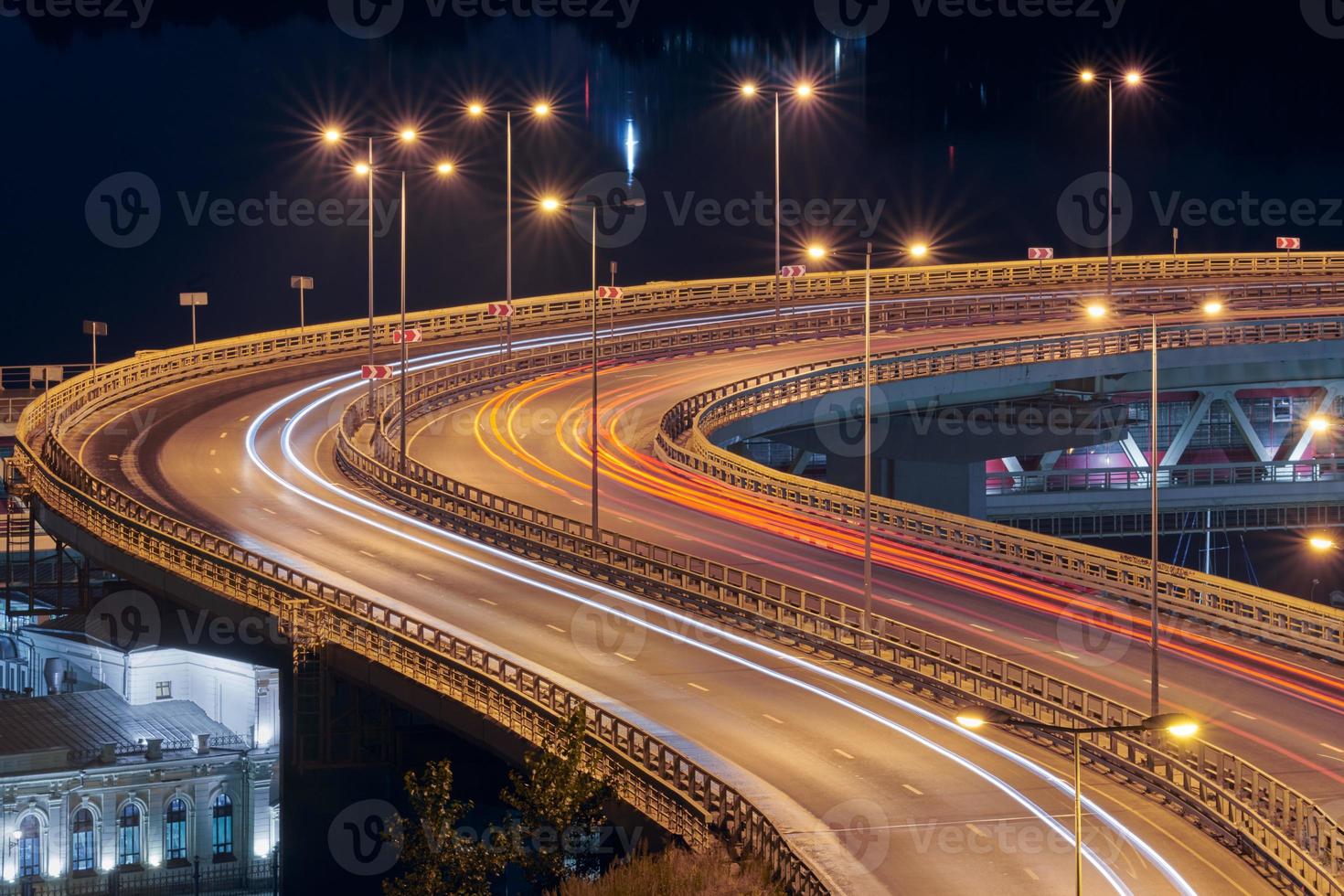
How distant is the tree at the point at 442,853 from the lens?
33719mm

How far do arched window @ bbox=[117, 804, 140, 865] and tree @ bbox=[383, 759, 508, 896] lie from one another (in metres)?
53.9

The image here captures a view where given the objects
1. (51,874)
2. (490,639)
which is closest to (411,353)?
(51,874)

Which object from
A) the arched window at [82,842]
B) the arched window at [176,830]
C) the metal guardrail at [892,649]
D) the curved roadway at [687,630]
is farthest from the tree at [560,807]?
the arched window at [176,830]

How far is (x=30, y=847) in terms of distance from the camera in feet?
272

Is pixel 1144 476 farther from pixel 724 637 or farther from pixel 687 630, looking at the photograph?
pixel 724 637

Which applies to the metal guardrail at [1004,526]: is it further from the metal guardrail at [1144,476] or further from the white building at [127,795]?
the white building at [127,795]

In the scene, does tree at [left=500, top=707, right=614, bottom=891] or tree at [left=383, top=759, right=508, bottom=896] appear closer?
tree at [left=500, top=707, right=614, bottom=891]

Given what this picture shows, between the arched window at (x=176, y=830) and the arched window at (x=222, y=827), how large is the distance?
1.31m

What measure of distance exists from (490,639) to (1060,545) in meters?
17.3

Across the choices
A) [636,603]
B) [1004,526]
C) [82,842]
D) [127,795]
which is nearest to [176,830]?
[127,795]

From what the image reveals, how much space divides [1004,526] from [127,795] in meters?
45.5

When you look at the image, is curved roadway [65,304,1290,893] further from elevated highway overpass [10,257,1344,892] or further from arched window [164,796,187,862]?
arched window [164,796,187,862]

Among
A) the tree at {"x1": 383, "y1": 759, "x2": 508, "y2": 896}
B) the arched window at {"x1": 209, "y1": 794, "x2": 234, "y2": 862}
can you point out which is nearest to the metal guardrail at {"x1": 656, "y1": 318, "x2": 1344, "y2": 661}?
the tree at {"x1": 383, "y1": 759, "x2": 508, "y2": 896}

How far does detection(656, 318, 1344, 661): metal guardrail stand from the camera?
44.0m
